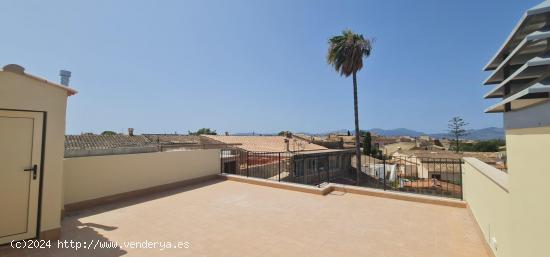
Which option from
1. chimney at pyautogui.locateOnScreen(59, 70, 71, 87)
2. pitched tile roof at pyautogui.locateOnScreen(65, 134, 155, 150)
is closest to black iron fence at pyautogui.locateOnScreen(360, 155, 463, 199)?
chimney at pyautogui.locateOnScreen(59, 70, 71, 87)

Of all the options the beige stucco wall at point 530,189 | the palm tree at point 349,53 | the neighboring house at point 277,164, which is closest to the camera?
the beige stucco wall at point 530,189

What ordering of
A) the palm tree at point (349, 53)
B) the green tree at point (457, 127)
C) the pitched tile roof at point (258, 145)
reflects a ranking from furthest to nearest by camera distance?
the green tree at point (457, 127), the pitched tile roof at point (258, 145), the palm tree at point (349, 53)

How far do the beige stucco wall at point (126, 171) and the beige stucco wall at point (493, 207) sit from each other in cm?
654

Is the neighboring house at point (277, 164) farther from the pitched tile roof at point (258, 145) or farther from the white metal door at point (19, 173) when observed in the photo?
the white metal door at point (19, 173)

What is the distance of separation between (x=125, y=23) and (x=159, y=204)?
720 centimetres

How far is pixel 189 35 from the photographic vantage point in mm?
11484

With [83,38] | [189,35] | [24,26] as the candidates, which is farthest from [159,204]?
[189,35]

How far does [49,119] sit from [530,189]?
5.18m

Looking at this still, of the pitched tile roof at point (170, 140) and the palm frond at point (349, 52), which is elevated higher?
the palm frond at point (349, 52)

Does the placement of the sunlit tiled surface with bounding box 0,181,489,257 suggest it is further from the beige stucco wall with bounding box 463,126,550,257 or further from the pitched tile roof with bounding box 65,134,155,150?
the pitched tile roof with bounding box 65,134,155,150

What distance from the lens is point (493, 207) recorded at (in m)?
2.71

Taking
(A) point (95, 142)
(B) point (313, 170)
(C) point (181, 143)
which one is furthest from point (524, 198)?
(A) point (95, 142)

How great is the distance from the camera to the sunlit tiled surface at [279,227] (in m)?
3.13

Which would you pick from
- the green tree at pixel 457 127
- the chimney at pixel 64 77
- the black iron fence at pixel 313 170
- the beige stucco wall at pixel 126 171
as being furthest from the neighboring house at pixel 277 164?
the green tree at pixel 457 127
